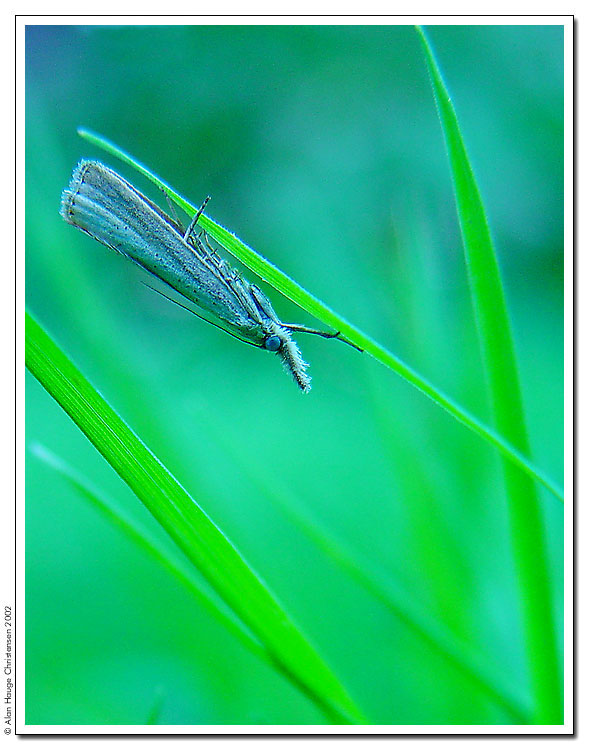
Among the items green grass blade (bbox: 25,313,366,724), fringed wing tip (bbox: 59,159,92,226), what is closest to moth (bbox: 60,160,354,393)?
fringed wing tip (bbox: 59,159,92,226)

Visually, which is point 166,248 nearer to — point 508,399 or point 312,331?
point 312,331

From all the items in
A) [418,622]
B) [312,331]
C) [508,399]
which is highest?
[312,331]

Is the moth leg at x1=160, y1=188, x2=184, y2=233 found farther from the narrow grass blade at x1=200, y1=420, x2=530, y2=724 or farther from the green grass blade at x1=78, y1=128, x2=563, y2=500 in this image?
the narrow grass blade at x1=200, y1=420, x2=530, y2=724

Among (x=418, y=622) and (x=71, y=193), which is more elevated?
(x=71, y=193)

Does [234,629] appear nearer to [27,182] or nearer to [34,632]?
[34,632]

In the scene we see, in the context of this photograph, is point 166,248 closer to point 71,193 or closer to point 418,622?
point 71,193

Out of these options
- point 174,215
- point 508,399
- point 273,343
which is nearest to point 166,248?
point 174,215

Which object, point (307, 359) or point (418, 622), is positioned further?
point (307, 359)
